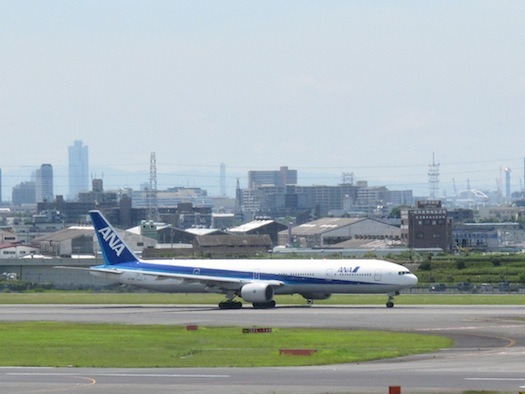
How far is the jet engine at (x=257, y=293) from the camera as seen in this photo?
332 ft

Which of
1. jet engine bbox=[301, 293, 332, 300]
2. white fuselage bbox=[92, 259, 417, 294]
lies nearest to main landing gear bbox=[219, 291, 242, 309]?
white fuselage bbox=[92, 259, 417, 294]

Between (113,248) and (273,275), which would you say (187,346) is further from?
(113,248)

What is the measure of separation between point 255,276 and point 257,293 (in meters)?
3.15

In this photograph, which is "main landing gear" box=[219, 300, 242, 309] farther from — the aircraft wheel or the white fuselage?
the white fuselage

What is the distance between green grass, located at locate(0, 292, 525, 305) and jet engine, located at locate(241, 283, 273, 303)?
7232 millimetres

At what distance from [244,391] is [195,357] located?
13402 mm

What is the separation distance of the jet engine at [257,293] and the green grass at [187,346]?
22.7 m

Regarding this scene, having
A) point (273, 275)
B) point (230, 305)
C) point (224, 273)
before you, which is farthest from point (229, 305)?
point (273, 275)

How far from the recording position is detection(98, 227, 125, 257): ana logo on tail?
109m

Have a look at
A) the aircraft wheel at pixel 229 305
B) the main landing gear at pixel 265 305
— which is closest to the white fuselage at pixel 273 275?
the aircraft wheel at pixel 229 305

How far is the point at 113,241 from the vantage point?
109 m

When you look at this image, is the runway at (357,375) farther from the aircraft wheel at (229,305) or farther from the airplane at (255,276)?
the aircraft wheel at (229,305)

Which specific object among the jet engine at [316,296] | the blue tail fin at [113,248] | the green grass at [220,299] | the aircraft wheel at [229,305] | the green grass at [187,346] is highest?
the blue tail fin at [113,248]

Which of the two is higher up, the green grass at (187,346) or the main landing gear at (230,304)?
the green grass at (187,346)
